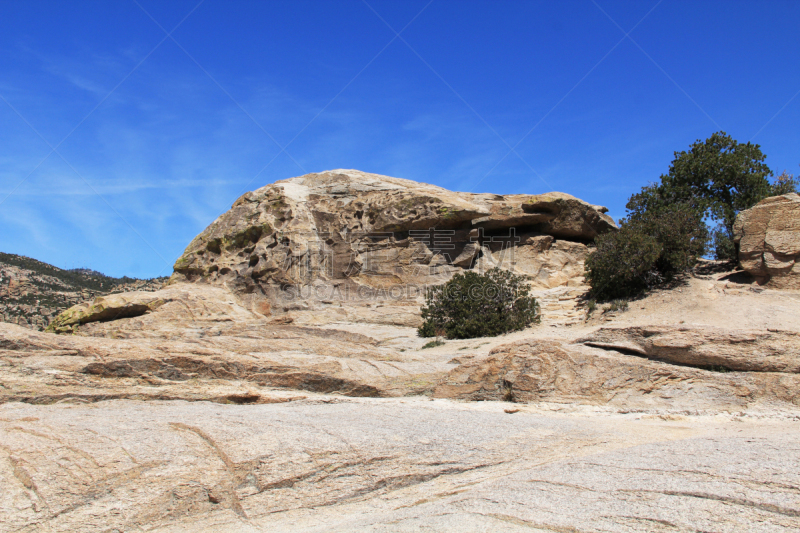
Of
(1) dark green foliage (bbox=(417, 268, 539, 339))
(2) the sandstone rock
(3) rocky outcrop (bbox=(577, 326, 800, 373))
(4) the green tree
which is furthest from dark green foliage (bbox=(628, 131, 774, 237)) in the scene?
(2) the sandstone rock

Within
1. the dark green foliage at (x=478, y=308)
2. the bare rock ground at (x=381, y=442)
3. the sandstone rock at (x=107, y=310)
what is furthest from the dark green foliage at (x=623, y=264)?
the sandstone rock at (x=107, y=310)

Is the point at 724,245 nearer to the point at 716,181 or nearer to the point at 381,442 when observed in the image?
the point at 716,181

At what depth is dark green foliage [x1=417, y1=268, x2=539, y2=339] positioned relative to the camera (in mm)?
17703

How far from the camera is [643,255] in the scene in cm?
1786

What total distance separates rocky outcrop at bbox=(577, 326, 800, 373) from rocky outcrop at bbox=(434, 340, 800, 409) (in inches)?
8.7

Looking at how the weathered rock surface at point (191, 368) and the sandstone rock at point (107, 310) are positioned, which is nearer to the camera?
the weathered rock surface at point (191, 368)

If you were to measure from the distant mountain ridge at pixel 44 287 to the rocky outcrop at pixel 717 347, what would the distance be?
25820 mm

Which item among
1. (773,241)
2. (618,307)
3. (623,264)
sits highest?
(773,241)

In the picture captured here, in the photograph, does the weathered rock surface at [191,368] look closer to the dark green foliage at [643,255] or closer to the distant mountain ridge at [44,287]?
the dark green foliage at [643,255]

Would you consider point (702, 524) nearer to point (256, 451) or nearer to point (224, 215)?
point (256, 451)

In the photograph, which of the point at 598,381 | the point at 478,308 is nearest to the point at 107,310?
the point at 478,308

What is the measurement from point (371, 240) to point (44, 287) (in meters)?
26.1

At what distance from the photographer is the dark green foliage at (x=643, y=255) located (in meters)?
18.0

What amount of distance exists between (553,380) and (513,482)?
4278 millimetres
